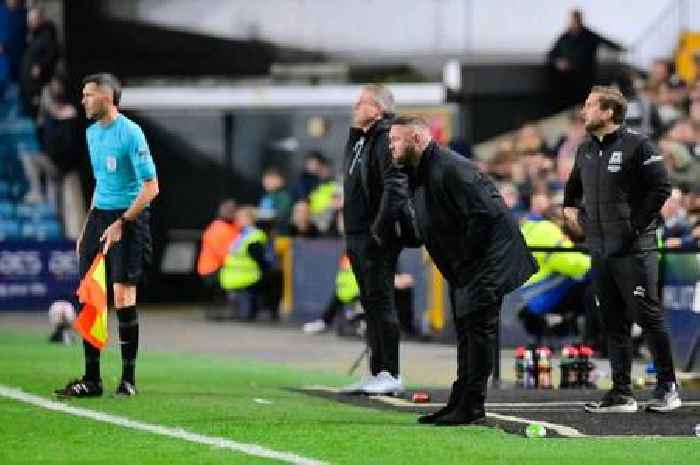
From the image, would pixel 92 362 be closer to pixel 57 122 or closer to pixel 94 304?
pixel 94 304

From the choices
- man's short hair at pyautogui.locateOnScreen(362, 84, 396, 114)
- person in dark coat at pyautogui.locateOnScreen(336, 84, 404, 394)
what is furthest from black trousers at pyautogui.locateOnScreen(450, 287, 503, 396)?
man's short hair at pyautogui.locateOnScreen(362, 84, 396, 114)

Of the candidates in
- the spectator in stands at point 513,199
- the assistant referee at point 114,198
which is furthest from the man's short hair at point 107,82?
the spectator in stands at point 513,199

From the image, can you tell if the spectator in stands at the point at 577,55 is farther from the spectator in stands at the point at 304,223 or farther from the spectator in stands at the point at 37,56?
the spectator in stands at the point at 37,56

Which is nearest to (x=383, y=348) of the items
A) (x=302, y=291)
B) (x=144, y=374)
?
(x=144, y=374)

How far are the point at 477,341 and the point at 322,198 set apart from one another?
606 inches

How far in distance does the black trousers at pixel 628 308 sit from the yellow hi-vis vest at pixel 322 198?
1382 cm

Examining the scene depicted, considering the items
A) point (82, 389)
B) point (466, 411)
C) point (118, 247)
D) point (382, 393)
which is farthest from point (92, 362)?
point (466, 411)

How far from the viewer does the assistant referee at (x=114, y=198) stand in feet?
47.6

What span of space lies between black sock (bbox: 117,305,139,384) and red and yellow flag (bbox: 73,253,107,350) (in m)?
0.16

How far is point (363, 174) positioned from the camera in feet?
49.3

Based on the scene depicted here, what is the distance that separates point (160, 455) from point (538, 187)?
41.1 feet

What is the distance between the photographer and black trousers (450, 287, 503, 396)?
12.9 meters

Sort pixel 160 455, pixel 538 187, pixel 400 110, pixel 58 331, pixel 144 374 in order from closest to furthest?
pixel 160 455
pixel 144 374
pixel 58 331
pixel 538 187
pixel 400 110

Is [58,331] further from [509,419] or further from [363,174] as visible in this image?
[509,419]
